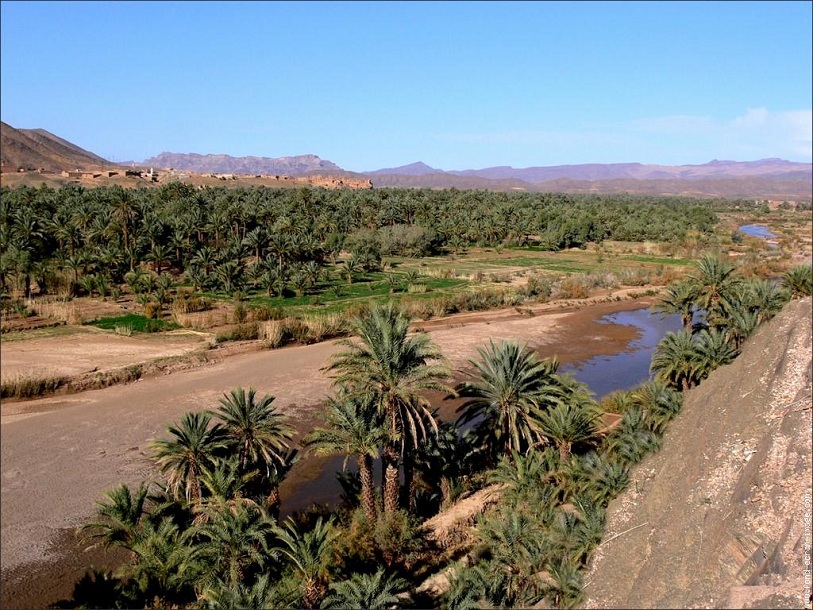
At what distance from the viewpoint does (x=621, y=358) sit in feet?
110

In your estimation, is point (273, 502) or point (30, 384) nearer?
point (273, 502)

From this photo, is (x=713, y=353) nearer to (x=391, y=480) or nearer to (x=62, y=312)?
(x=391, y=480)

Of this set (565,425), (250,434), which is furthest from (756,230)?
(250,434)

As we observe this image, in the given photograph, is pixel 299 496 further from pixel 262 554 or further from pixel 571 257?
pixel 571 257

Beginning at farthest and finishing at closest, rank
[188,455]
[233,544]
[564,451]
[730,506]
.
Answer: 1. [564,451]
2. [188,455]
3. [233,544]
4. [730,506]

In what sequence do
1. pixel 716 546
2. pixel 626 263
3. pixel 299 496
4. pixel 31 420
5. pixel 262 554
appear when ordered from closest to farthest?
pixel 716 546 < pixel 262 554 < pixel 299 496 < pixel 31 420 < pixel 626 263

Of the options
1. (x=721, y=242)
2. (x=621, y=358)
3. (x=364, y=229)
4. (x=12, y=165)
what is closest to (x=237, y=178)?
(x=12, y=165)

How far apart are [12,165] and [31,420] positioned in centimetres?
8473

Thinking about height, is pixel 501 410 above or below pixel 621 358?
above

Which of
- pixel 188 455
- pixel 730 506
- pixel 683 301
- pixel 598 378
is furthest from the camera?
pixel 598 378

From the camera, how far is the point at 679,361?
63.1ft

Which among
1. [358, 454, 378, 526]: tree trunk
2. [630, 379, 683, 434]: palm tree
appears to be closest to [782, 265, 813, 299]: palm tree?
[630, 379, 683, 434]: palm tree

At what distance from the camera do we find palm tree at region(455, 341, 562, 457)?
52.5 ft

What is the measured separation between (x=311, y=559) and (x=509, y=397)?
714cm
